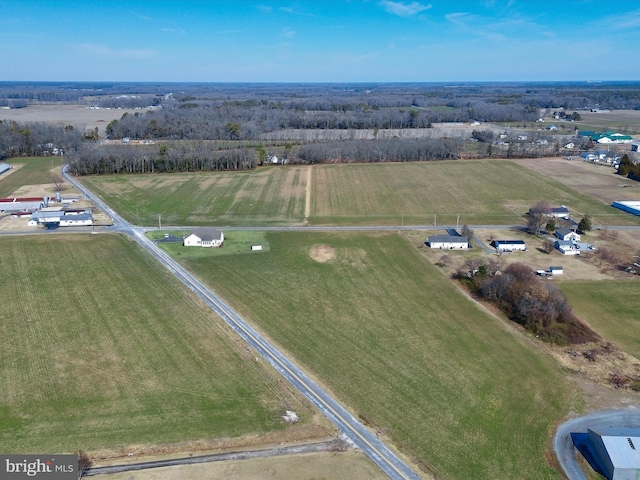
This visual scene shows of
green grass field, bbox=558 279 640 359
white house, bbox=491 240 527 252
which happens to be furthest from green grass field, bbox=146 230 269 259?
green grass field, bbox=558 279 640 359

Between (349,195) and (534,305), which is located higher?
(349,195)

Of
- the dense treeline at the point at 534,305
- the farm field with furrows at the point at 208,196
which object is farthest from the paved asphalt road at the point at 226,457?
the farm field with furrows at the point at 208,196

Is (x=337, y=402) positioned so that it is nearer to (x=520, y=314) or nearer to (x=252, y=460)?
(x=252, y=460)

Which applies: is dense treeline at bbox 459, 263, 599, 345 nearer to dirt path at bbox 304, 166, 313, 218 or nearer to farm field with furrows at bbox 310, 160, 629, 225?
farm field with furrows at bbox 310, 160, 629, 225

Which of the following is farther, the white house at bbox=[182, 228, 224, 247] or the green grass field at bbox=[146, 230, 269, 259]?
the white house at bbox=[182, 228, 224, 247]

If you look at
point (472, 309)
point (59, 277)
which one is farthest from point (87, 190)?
point (472, 309)

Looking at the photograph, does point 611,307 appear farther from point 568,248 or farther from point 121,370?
point 121,370

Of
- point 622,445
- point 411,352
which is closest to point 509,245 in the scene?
point 411,352
